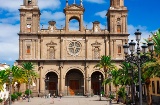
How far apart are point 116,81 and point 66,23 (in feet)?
78.9

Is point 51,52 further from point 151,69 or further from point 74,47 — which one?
point 151,69

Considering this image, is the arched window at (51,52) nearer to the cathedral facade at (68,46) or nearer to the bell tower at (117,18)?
the cathedral facade at (68,46)

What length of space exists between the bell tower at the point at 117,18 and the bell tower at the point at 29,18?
1631cm

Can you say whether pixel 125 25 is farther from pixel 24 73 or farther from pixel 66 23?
pixel 24 73

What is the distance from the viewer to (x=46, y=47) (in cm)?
7481

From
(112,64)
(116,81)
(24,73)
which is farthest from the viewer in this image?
(112,64)

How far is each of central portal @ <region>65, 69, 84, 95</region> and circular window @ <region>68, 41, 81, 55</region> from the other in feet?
14.5

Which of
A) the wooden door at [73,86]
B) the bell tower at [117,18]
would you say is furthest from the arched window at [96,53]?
the wooden door at [73,86]

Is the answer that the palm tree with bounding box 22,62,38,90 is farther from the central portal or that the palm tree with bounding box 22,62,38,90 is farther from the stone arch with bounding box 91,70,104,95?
the stone arch with bounding box 91,70,104,95

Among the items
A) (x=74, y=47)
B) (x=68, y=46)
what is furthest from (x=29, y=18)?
(x=74, y=47)

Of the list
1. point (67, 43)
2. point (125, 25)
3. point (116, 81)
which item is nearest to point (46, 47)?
point (67, 43)

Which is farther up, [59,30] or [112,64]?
[59,30]

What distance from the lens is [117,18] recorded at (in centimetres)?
7606

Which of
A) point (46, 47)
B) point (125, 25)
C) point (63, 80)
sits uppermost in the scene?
point (125, 25)
